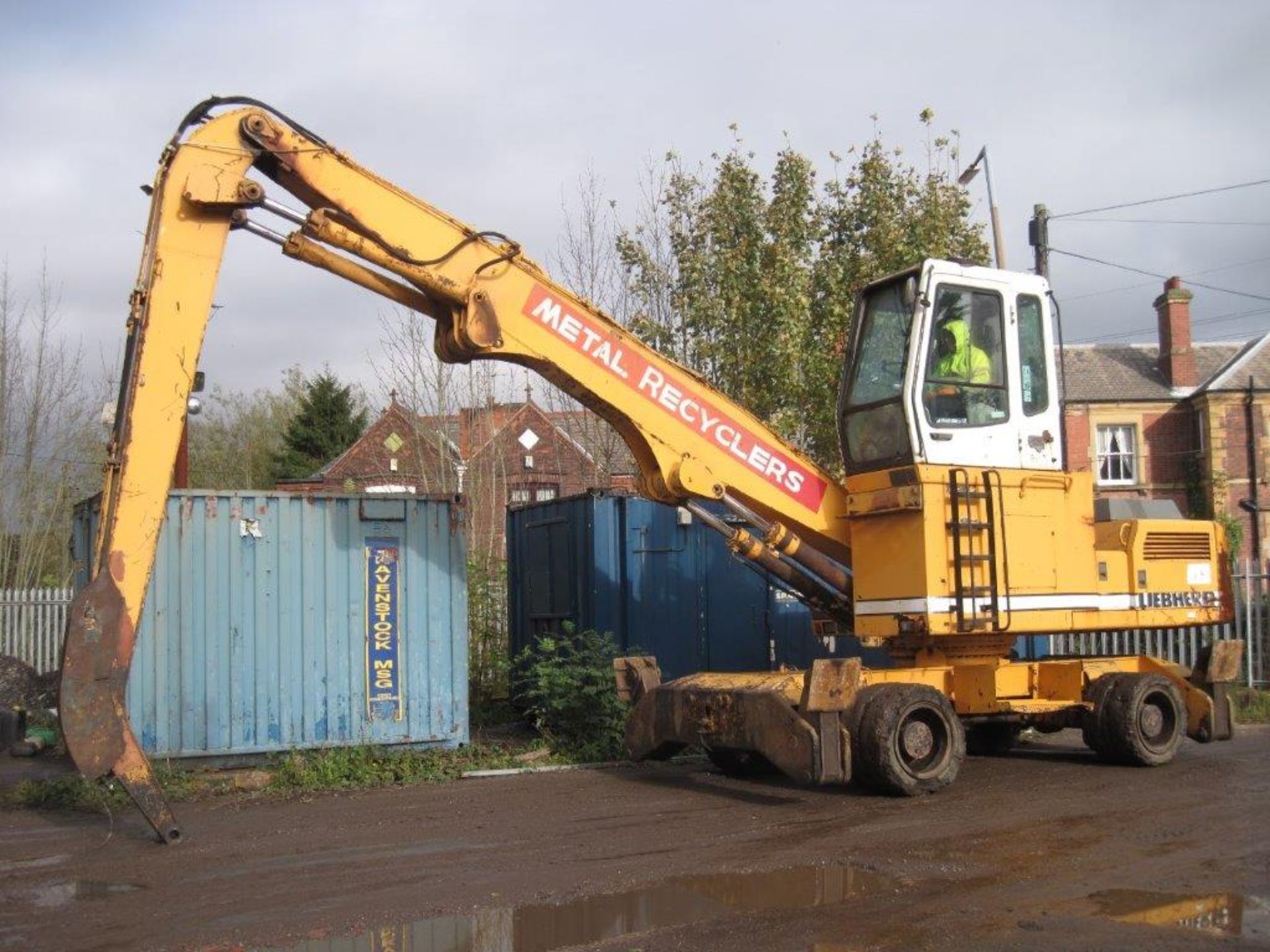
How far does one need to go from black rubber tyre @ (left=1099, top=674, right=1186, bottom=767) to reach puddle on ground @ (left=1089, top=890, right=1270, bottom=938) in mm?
3913

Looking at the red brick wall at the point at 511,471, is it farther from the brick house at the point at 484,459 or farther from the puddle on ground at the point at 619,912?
the puddle on ground at the point at 619,912

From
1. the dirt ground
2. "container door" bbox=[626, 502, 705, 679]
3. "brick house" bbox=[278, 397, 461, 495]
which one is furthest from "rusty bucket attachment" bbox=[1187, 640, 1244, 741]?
"brick house" bbox=[278, 397, 461, 495]

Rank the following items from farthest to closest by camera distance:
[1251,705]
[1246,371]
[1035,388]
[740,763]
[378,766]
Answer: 1. [1246,371]
2. [1251,705]
3. [378,766]
4. [740,763]
5. [1035,388]

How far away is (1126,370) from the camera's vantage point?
3712 cm

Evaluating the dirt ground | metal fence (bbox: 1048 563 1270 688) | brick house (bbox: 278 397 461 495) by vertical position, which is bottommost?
the dirt ground

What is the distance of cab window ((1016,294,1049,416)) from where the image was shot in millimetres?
9781

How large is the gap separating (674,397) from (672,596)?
388cm

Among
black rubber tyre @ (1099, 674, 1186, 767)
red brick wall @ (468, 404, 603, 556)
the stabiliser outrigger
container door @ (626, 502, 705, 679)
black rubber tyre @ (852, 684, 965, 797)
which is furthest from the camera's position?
red brick wall @ (468, 404, 603, 556)

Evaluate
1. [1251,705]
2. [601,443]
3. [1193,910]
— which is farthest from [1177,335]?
[1193,910]

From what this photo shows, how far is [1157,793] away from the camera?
29.9 ft

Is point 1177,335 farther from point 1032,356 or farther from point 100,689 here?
point 100,689

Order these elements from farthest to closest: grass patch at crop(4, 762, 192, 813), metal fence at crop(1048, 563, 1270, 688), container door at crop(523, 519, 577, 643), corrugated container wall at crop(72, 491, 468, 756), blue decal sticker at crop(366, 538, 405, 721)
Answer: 1. metal fence at crop(1048, 563, 1270, 688)
2. container door at crop(523, 519, 577, 643)
3. blue decal sticker at crop(366, 538, 405, 721)
4. corrugated container wall at crop(72, 491, 468, 756)
5. grass patch at crop(4, 762, 192, 813)

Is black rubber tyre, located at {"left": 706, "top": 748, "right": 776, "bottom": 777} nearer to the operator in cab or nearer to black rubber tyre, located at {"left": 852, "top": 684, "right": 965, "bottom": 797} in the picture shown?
black rubber tyre, located at {"left": 852, "top": 684, "right": 965, "bottom": 797}

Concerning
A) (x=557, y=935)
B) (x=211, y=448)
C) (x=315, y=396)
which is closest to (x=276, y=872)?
(x=557, y=935)
